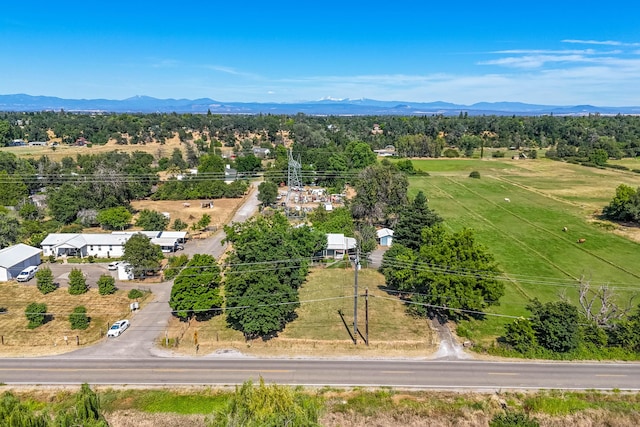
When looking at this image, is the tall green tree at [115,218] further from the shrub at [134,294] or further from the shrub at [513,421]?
the shrub at [513,421]

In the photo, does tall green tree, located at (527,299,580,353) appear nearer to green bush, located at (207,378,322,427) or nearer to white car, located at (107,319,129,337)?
green bush, located at (207,378,322,427)

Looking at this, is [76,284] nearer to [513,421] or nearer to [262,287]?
[262,287]

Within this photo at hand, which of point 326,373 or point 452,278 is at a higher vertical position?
point 452,278

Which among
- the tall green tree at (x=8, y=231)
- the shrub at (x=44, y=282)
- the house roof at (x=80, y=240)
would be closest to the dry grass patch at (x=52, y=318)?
the shrub at (x=44, y=282)

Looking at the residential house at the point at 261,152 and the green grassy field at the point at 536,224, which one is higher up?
the residential house at the point at 261,152

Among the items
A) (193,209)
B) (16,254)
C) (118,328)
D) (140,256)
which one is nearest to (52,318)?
(118,328)

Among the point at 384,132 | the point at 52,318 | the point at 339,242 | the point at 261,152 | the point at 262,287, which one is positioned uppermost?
the point at 384,132

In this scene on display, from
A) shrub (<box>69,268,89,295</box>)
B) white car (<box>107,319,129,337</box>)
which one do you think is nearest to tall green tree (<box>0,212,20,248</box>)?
shrub (<box>69,268,89,295</box>)

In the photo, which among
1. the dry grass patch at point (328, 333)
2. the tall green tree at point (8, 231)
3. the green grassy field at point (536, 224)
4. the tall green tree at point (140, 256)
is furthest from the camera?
the tall green tree at point (8, 231)
